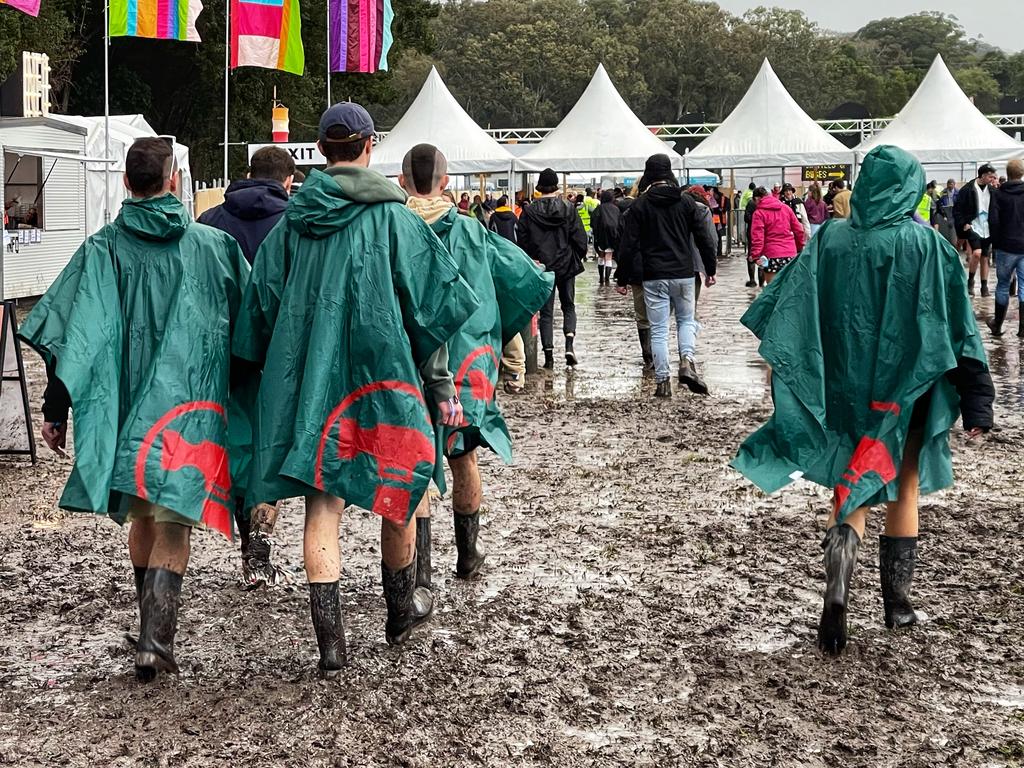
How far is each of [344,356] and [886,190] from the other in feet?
6.35

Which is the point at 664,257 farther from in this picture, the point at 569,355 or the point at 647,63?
the point at 647,63

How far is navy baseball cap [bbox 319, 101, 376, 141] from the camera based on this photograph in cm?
455

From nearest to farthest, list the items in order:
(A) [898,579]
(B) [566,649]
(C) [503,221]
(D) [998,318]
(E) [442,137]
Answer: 1. (B) [566,649]
2. (A) [898,579]
3. (D) [998,318]
4. (C) [503,221]
5. (E) [442,137]

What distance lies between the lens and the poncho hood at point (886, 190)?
475 cm

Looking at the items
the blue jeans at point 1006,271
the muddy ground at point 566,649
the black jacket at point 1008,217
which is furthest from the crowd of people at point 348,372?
the blue jeans at point 1006,271

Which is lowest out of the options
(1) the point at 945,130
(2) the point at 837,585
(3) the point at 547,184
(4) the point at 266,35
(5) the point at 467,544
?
(5) the point at 467,544

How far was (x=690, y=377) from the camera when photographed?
10.9 metres

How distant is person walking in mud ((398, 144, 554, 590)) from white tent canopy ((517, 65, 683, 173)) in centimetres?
2227

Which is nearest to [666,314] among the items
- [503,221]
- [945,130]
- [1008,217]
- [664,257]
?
[664,257]

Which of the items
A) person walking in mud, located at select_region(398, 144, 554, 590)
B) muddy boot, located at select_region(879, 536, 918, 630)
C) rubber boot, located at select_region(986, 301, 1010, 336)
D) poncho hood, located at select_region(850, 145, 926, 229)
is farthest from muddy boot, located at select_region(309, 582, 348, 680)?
rubber boot, located at select_region(986, 301, 1010, 336)

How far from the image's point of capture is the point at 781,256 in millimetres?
17688

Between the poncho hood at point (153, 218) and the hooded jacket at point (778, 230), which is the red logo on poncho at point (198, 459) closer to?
the poncho hood at point (153, 218)

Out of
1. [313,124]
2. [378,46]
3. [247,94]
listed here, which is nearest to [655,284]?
[378,46]

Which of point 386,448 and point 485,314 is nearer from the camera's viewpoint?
point 386,448
